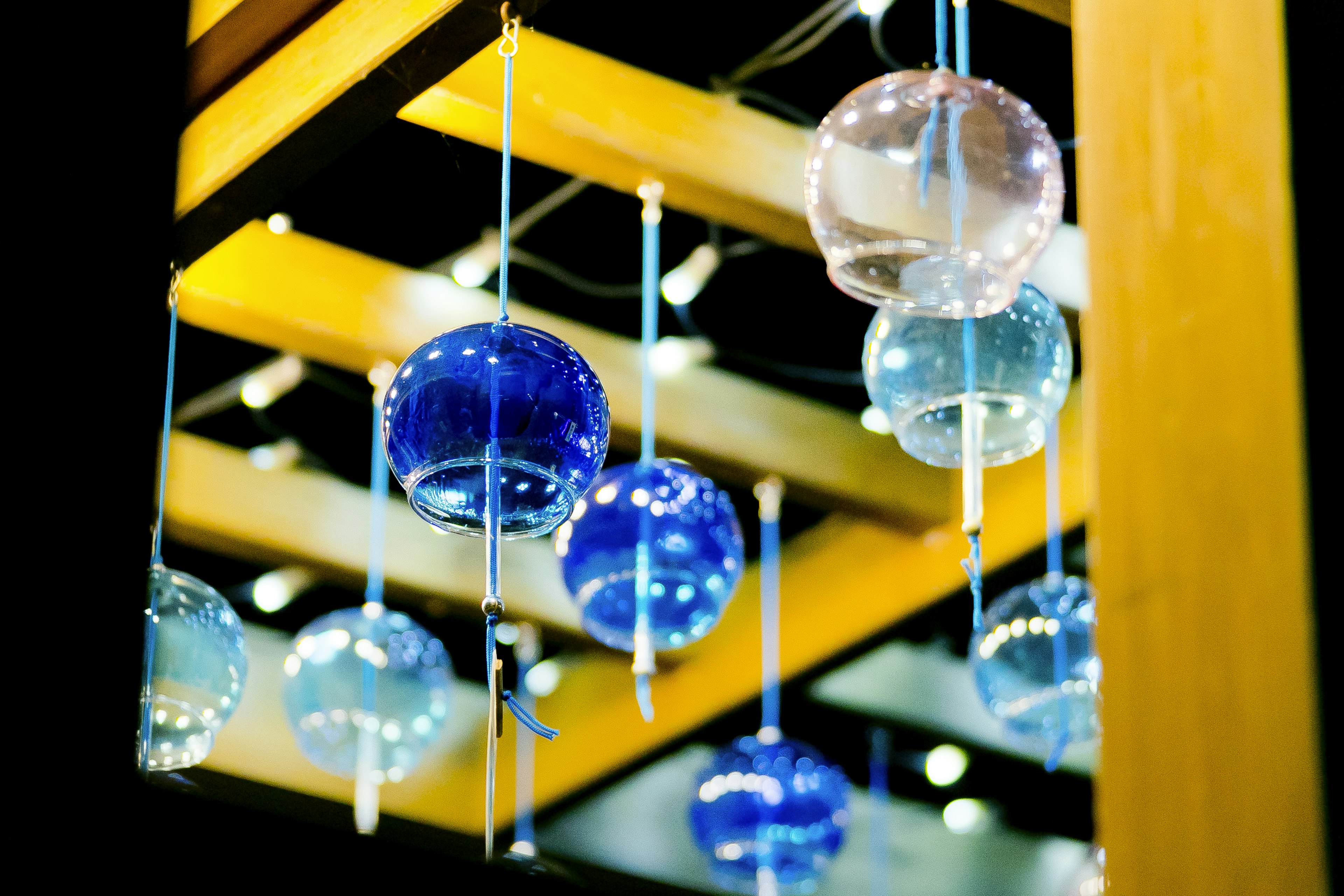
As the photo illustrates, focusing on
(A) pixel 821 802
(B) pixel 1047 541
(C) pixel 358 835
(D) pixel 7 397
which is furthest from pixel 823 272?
(D) pixel 7 397

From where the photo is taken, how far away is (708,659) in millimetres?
6184

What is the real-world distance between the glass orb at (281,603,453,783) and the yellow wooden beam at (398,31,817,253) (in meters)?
1.15

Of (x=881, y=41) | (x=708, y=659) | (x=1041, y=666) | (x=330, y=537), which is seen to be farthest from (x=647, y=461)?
(x=708, y=659)

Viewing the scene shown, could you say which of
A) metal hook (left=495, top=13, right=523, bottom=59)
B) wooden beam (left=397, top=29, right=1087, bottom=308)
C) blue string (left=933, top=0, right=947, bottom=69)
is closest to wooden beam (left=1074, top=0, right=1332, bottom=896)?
blue string (left=933, top=0, right=947, bottom=69)

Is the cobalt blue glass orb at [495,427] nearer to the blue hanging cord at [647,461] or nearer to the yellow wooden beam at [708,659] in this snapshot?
the blue hanging cord at [647,461]

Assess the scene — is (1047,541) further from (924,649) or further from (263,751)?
(263,751)

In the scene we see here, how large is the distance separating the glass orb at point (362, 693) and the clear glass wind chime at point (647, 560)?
0.88 meters

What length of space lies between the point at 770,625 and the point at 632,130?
2.17 meters

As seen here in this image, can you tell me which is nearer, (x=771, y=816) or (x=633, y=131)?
A: (x=633, y=131)

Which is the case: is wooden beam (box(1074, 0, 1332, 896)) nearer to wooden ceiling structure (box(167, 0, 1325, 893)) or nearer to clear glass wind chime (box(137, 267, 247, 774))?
wooden ceiling structure (box(167, 0, 1325, 893))

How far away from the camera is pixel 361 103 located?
11.2 ft

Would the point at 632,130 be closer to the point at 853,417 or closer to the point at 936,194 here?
the point at 853,417

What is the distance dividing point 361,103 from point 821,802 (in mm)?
2445

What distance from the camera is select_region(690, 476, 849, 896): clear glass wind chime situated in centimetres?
506
